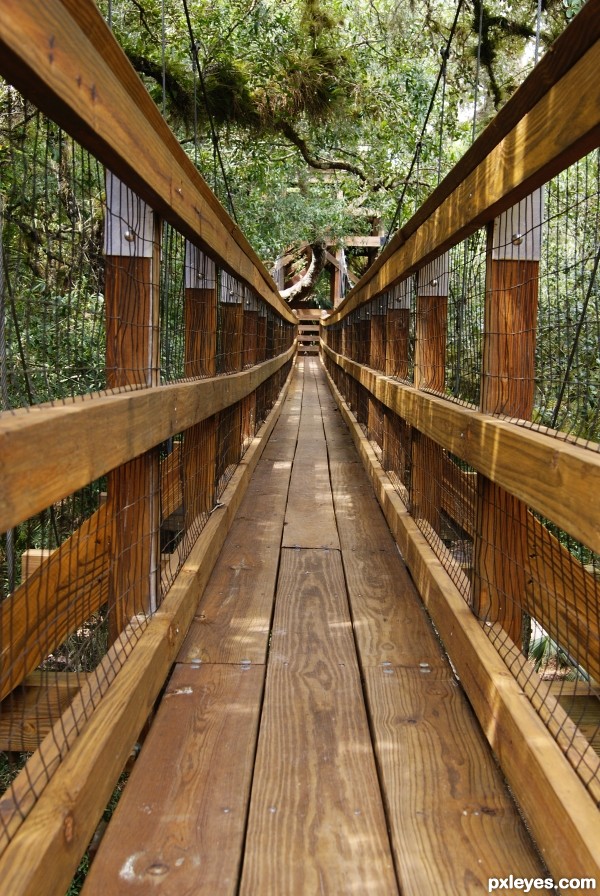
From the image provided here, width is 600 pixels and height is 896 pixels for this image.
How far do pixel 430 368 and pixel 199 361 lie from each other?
87 centimetres

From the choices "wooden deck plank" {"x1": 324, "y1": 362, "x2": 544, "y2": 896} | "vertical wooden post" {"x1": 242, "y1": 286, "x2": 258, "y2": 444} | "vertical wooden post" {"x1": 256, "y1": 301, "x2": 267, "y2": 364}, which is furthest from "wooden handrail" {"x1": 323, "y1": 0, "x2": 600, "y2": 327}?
"vertical wooden post" {"x1": 256, "y1": 301, "x2": 267, "y2": 364}

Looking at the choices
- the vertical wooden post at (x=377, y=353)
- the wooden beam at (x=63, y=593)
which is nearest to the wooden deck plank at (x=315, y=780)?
the wooden beam at (x=63, y=593)

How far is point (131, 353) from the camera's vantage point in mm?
1916

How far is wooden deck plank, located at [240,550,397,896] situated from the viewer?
1305 millimetres

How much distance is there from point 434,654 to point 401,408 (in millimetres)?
1252

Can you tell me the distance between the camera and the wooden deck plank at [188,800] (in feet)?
4.19

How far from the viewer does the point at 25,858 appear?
1.08 metres

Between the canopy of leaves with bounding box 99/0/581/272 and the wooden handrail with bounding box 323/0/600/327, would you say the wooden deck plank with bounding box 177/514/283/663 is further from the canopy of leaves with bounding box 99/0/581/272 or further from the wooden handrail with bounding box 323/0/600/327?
the canopy of leaves with bounding box 99/0/581/272

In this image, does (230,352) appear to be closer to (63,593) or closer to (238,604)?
(238,604)

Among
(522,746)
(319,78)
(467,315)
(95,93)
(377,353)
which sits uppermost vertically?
(319,78)

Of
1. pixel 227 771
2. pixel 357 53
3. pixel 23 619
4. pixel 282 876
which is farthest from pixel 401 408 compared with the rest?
pixel 357 53

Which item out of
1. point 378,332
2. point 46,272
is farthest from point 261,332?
point 46,272

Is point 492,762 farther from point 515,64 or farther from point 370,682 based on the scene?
point 515,64

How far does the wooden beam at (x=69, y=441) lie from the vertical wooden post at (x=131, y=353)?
10 centimetres
